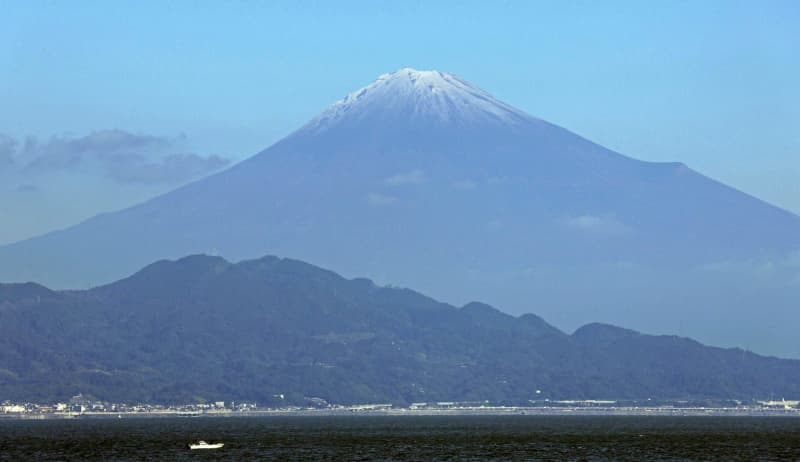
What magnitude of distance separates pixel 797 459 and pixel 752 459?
5721mm

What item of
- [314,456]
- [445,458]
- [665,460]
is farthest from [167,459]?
[665,460]

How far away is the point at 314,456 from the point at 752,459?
176ft

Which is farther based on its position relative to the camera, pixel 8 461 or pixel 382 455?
pixel 382 455

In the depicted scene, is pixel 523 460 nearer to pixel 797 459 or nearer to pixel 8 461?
pixel 797 459

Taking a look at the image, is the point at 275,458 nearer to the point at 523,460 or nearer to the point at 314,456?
the point at 314,456

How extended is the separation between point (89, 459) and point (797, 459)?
279 ft

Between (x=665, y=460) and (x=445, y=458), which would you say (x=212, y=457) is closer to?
(x=445, y=458)

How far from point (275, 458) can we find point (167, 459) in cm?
1311

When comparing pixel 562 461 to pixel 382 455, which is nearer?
pixel 562 461

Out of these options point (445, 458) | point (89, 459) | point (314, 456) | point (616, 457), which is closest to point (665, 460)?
point (616, 457)

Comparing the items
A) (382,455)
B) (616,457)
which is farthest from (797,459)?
(382,455)

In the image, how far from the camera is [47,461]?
186000 millimetres

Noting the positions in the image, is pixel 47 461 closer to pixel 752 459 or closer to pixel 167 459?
pixel 167 459

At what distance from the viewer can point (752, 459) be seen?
626ft
